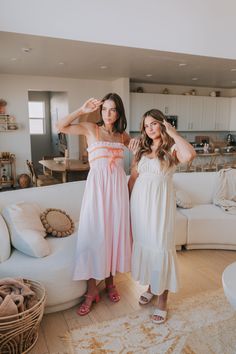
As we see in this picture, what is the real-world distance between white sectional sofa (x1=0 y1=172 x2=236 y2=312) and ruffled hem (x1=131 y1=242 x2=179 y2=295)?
485 mm

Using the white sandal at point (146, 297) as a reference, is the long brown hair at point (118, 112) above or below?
above

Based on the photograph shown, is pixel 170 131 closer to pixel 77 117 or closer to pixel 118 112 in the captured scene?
pixel 118 112

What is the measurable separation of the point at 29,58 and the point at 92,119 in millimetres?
2571

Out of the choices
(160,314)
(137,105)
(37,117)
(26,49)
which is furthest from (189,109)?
(160,314)

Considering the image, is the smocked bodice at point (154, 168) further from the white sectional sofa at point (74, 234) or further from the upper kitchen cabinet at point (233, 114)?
the upper kitchen cabinet at point (233, 114)

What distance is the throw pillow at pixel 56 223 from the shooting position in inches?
96.0

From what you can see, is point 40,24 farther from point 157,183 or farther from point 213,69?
point 213,69

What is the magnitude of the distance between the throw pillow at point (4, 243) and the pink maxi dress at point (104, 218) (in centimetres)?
50

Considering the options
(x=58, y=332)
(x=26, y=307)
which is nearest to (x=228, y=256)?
(x=58, y=332)

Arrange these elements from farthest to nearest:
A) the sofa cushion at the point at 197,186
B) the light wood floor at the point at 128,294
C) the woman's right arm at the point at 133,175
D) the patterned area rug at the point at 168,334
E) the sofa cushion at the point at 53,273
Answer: the sofa cushion at the point at 197,186 < the woman's right arm at the point at 133,175 < the sofa cushion at the point at 53,273 < the light wood floor at the point at 128,294 < the patterned area rug at the point at 168,334

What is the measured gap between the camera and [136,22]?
3.92 metres

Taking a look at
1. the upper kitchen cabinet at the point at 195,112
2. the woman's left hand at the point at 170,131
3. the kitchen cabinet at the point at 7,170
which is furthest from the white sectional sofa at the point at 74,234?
the upper kitchen cabinet at the point at 195,112

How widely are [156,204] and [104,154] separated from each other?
1.61ft

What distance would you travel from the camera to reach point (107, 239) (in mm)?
2055
